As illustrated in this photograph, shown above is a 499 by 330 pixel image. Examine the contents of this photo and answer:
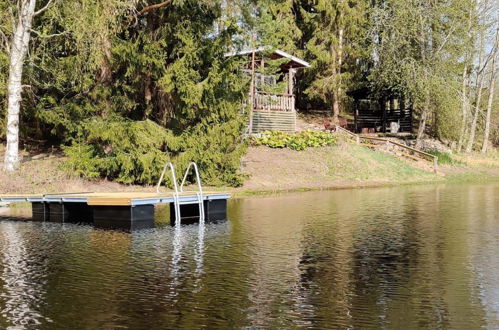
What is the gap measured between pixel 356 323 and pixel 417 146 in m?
36.9

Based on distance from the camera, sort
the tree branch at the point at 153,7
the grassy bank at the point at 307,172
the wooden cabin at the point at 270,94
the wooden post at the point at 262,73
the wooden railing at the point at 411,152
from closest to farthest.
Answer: the grassy bank at the point at 307,172, the tree branch at the point at 153,7, the wooden post at the point at 262,73, the wooden cabin at the point at 270,94, the wooden railing at the point at 411,152

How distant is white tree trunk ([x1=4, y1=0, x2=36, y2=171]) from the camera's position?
2261 cm

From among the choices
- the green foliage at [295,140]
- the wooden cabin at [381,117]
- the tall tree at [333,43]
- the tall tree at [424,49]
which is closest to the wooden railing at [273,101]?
the green foliage at [295,140]

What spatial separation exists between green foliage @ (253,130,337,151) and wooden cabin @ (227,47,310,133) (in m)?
Result: 1.17

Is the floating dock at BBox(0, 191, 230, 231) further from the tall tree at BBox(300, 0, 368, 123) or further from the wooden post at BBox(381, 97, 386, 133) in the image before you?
the wooden post at BBox(381, 97, 386, 133)

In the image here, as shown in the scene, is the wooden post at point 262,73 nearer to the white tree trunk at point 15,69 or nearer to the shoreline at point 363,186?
the shoreline at point 363,186

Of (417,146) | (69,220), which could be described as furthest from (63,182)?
(417,146)

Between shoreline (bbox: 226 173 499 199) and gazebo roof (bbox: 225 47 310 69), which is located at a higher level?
gazebo roof (bbox: 225 47 310 69)

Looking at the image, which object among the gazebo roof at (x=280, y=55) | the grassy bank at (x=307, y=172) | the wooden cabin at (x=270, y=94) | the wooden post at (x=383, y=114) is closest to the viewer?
the grassy bank at (x=307, y=172)

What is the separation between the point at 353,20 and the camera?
156 ft

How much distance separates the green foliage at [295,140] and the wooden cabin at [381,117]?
1254 cm

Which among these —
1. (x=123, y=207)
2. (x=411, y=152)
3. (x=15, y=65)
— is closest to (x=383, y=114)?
(x=411, y=152)

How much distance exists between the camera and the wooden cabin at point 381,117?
162 ft

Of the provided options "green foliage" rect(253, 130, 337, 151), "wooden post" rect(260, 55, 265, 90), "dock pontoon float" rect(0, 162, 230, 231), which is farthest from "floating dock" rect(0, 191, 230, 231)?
"wooden post" rect(260, 55, 265, 90)
